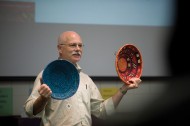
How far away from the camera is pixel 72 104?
1657 mm

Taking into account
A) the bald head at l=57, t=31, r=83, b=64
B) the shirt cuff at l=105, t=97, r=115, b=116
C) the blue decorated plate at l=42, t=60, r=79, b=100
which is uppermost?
the bald head at l=57, t=31, r=83, b=64

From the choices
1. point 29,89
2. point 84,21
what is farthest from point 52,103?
point 84,21

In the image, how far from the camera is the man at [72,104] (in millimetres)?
1623

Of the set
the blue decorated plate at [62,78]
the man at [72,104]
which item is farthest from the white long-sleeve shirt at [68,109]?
the blue decorated plate at [62,78]

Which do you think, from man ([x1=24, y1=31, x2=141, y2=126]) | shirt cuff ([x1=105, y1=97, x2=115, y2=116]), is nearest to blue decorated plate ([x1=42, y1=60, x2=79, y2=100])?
man ([x1=24, y1=31, x2=141, y2=126])

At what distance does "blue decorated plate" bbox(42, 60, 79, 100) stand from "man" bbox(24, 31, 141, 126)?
7cm

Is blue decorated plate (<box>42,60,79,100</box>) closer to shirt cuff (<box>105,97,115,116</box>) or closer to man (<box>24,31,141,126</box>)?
man (<box>24,31,141,126</box>)

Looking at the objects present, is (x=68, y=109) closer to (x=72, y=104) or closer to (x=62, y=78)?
(x=72, y=104)

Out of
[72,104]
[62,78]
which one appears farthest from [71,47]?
[72,104]

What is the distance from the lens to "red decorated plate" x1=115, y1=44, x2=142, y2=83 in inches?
69.4

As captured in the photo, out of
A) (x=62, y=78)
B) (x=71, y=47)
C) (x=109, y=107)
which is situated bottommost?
(x=109, y=107)

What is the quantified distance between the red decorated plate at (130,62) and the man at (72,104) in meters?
0.08

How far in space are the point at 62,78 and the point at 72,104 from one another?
0.16 metres

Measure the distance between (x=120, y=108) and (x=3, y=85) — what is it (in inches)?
35.7
